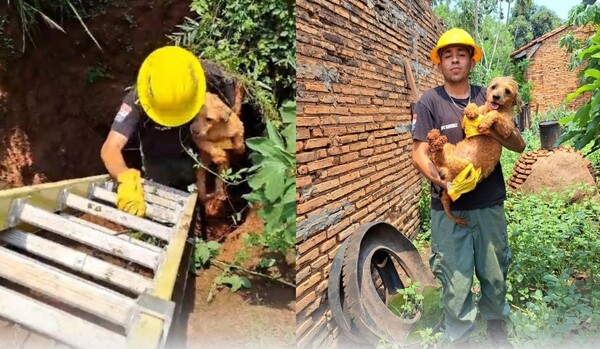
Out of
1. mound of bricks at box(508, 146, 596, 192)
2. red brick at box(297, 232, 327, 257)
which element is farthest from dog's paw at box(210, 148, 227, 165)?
mound of bricks at box(508, 146, 596, 192)

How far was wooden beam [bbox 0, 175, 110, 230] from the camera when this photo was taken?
1.79 meters

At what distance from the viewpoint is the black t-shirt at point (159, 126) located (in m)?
2.34

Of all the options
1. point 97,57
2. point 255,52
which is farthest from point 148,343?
point 97,57

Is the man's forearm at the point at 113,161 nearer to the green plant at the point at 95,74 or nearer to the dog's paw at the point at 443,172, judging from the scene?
the green plant at the point at 95,74

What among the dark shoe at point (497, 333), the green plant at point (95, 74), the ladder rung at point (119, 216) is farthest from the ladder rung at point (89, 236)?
the dark shoe at point (497, 333)

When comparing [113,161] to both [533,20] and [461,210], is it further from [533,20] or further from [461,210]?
[533,20]

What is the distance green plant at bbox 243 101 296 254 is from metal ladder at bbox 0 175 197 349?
36cm

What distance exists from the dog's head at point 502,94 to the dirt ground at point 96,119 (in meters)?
1.12

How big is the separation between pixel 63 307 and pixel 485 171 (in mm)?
1848

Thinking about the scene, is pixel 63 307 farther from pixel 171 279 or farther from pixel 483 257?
pixel 483 257

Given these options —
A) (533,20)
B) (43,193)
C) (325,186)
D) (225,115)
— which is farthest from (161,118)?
(533,20)

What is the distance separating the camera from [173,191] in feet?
7.59

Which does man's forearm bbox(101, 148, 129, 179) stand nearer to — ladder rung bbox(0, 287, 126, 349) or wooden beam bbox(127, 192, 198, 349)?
wooden beam bbox(127, 192, 198, 349)

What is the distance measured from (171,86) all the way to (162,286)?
973 millimetres
